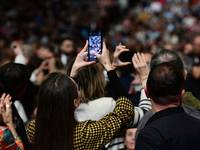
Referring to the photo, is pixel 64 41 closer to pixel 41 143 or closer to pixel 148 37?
pixel 41 143

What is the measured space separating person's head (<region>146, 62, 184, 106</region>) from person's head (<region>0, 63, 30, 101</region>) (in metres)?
1.12

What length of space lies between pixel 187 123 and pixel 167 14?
1153 centimetres

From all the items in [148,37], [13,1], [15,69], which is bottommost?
[148,37]

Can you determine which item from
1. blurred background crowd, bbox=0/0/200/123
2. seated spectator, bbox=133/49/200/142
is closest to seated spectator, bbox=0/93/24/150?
seated spectator, bbox=133/49/200/142

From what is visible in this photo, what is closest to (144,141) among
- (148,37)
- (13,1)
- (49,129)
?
(49,129)

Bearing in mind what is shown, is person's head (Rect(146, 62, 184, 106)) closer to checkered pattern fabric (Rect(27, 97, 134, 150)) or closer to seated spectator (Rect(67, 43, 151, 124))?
checkered pattern fabric (Rect(27, 97, 134, 150))

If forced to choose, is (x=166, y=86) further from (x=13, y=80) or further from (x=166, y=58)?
(x=13, y=80)

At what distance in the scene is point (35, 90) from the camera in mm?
3891

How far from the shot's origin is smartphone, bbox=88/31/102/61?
2.41 m

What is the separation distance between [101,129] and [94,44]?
65 centimetres

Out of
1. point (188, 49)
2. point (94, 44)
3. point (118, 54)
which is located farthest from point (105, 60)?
point (188, 49)

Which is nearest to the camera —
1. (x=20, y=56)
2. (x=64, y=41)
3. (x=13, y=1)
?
(x=20, y=56)

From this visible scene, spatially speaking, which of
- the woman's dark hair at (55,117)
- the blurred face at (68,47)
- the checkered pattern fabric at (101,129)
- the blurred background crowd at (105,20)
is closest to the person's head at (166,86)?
the checkered pattern fabric at (101,129)

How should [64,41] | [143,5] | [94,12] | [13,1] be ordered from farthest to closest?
[13,1], [94,12], [143,5], [64,41]
